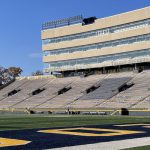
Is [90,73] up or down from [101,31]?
down

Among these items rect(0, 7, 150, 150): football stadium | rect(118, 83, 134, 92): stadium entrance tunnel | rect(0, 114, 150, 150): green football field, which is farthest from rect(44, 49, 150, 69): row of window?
rect(0, 114, 150, 150): green football field

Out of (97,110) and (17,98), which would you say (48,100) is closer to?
Answer: (17,98)

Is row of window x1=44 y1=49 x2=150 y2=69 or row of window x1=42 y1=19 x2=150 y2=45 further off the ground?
row of window x1=42 y1=19 x2=150 y2=45

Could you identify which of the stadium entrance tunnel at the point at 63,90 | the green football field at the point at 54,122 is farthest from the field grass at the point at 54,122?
the stadium entrance tunnel at the point at 63,90

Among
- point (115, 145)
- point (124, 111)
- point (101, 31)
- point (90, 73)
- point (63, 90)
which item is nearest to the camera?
→ point (115, 145)

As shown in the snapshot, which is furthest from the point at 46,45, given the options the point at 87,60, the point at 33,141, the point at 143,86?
the point at 33,141

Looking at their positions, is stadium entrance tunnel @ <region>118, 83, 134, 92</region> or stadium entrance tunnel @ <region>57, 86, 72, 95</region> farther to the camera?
stadium entrance tunnel @ <region>57, 86, 72, 95</region>

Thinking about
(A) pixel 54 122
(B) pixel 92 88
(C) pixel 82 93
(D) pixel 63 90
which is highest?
(B) pixel 92 88

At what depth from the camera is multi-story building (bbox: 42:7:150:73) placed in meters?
55.1

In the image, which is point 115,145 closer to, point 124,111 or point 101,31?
point 124,111

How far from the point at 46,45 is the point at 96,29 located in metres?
11.5

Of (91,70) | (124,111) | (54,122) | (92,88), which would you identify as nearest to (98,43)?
(91,70)

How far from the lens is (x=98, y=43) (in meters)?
61.1

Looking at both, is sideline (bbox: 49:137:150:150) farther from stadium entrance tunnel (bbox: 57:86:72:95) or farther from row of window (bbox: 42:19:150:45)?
stadium entrance tunnel (bbox: 57:86:72:95)
